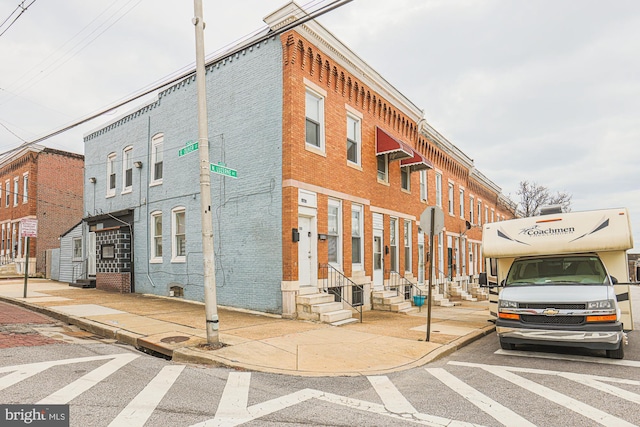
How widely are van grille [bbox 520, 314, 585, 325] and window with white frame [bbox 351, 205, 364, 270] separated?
7475 mm

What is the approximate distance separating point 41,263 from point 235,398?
28.2 m

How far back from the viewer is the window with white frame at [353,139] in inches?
614

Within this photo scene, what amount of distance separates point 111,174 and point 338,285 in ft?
40.4

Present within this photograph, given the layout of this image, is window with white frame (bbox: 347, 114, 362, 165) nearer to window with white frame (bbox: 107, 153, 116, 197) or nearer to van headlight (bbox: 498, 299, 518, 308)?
van headlight (bbox: 498, 299, 518, 308)

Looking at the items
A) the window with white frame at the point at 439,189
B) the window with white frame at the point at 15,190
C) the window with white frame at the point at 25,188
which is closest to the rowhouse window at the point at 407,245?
the window with white frame at the point at 439,189

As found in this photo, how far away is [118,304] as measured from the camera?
1366 centimetres

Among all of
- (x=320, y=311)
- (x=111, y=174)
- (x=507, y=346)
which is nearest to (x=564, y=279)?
(x=507, y=346)

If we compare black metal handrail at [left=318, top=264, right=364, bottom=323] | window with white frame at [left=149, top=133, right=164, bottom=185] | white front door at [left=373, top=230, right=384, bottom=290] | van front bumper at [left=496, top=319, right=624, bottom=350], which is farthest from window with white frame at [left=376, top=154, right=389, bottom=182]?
van front bumper at [left=496, top=319, right=624, bottom=350]

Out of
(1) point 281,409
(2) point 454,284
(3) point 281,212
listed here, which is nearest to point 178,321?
(3) point 281,212

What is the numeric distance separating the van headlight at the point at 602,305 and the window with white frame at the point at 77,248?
21.6 meters

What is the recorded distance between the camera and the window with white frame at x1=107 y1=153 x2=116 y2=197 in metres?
19.6

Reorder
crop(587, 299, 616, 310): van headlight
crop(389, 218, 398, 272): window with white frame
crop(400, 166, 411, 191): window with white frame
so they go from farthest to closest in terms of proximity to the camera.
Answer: crop(400, 166, 411, 191): window with white frame → crop(389, 218, 398, 272): window with white frame → crop(587, 299, 616, 310): van headlight

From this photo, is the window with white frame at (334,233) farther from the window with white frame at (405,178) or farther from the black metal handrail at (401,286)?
the window with white frame at (405,178)

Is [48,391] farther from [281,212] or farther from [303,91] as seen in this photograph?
[303,91]
